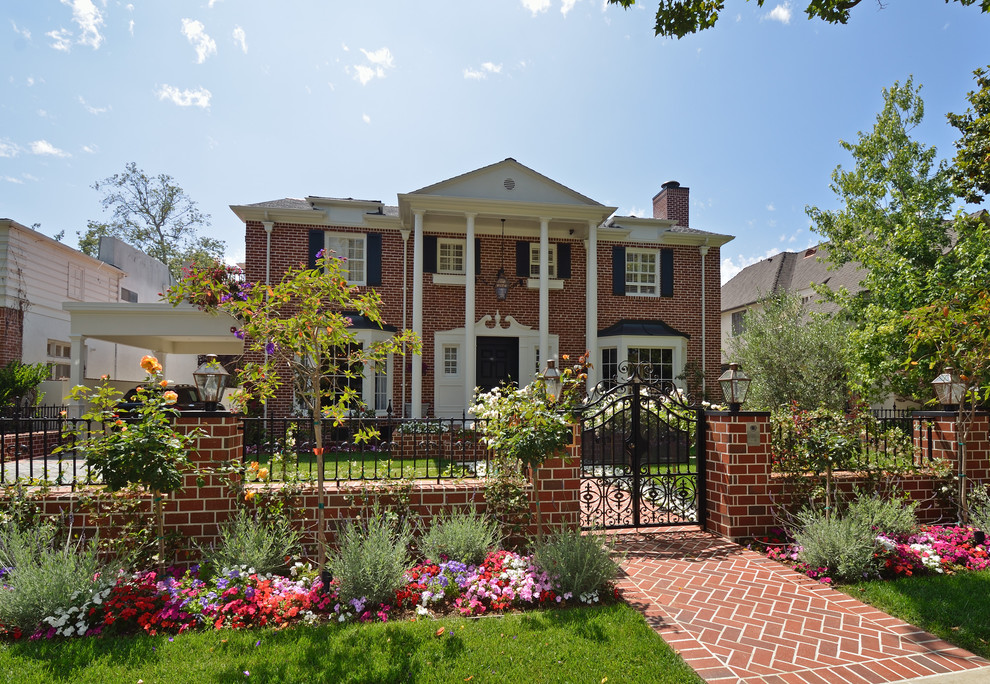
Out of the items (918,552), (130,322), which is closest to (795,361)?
(918,552)

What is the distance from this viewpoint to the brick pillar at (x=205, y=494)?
15.7 feet

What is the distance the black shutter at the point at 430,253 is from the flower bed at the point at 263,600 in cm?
1124

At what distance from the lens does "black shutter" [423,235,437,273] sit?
1504cm

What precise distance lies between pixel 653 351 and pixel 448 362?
5988mm

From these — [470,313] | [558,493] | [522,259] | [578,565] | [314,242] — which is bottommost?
[578,565]

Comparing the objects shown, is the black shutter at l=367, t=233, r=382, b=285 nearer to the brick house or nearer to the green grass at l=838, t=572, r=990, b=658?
the brick house

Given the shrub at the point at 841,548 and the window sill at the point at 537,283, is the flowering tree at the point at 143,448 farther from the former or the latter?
the window sill at the point at 537,283

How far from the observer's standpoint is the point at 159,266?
25141 millimetres

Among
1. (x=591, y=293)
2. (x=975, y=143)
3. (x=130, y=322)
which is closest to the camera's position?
(x=975, y=143)

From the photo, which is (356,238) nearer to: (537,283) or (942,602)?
(537,283)

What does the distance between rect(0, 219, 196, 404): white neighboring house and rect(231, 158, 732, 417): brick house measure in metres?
6.76

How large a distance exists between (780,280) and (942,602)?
2499 centimetres

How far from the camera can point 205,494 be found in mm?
4824

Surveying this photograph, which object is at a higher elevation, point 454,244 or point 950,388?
point 454,244
